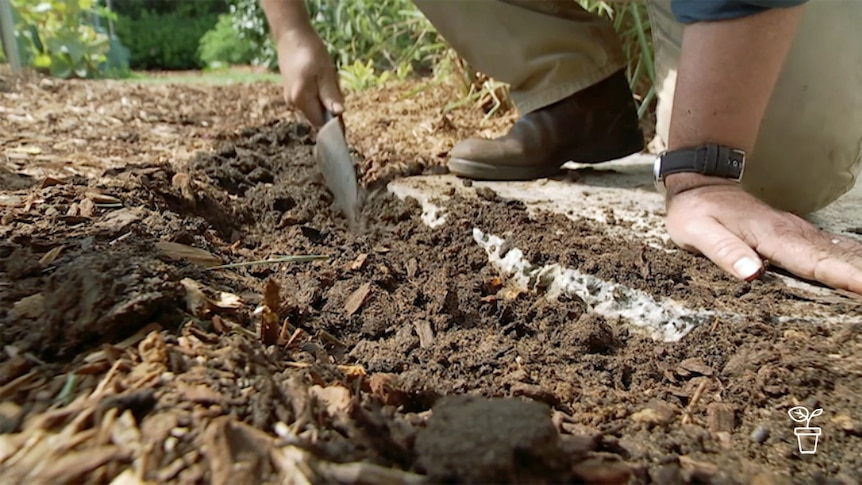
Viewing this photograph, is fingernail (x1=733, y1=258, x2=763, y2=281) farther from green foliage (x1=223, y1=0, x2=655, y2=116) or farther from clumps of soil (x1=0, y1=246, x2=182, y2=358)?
green foliage (x1=223, y1=0, x2=655, y2=116)

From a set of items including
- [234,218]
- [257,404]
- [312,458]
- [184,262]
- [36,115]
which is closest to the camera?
[312,458]

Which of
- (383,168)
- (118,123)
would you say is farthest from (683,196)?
(118,123)

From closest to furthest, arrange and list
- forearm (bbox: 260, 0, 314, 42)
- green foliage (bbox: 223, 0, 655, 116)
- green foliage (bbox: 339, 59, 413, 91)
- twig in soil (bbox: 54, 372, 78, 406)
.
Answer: twig in soil (bbox: 54, 372, 78, 406) → forearm (bbox: 260, 0, 314, 42) → green foliage (bbox: 223, 0, 655, 116) → green foliage (bbox: 339, 59, 413, 91)

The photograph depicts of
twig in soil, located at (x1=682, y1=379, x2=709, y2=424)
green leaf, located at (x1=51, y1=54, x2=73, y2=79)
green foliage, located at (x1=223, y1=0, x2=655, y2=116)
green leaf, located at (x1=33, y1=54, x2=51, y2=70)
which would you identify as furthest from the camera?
green leaf, located at (x1=51, y1=54, x2=73, y2=79)

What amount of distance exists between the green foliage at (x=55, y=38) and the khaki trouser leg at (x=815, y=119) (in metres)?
5.38

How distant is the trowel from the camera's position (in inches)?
89.2

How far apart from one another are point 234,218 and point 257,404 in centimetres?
136

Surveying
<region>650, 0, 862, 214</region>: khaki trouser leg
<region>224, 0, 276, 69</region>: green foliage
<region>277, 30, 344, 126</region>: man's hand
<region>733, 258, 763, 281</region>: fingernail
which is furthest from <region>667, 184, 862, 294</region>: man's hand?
<region>224, 0, 276, 69</region>: green foliage

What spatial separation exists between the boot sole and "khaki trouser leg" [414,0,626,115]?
246 millimetres

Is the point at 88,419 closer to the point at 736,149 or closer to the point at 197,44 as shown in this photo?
the point at 736,149

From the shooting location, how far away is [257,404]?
91cm

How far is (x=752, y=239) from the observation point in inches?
68.0

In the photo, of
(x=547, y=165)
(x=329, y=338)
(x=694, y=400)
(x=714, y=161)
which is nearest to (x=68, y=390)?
(x=329, y=338)

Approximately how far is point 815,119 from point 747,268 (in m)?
0.82
